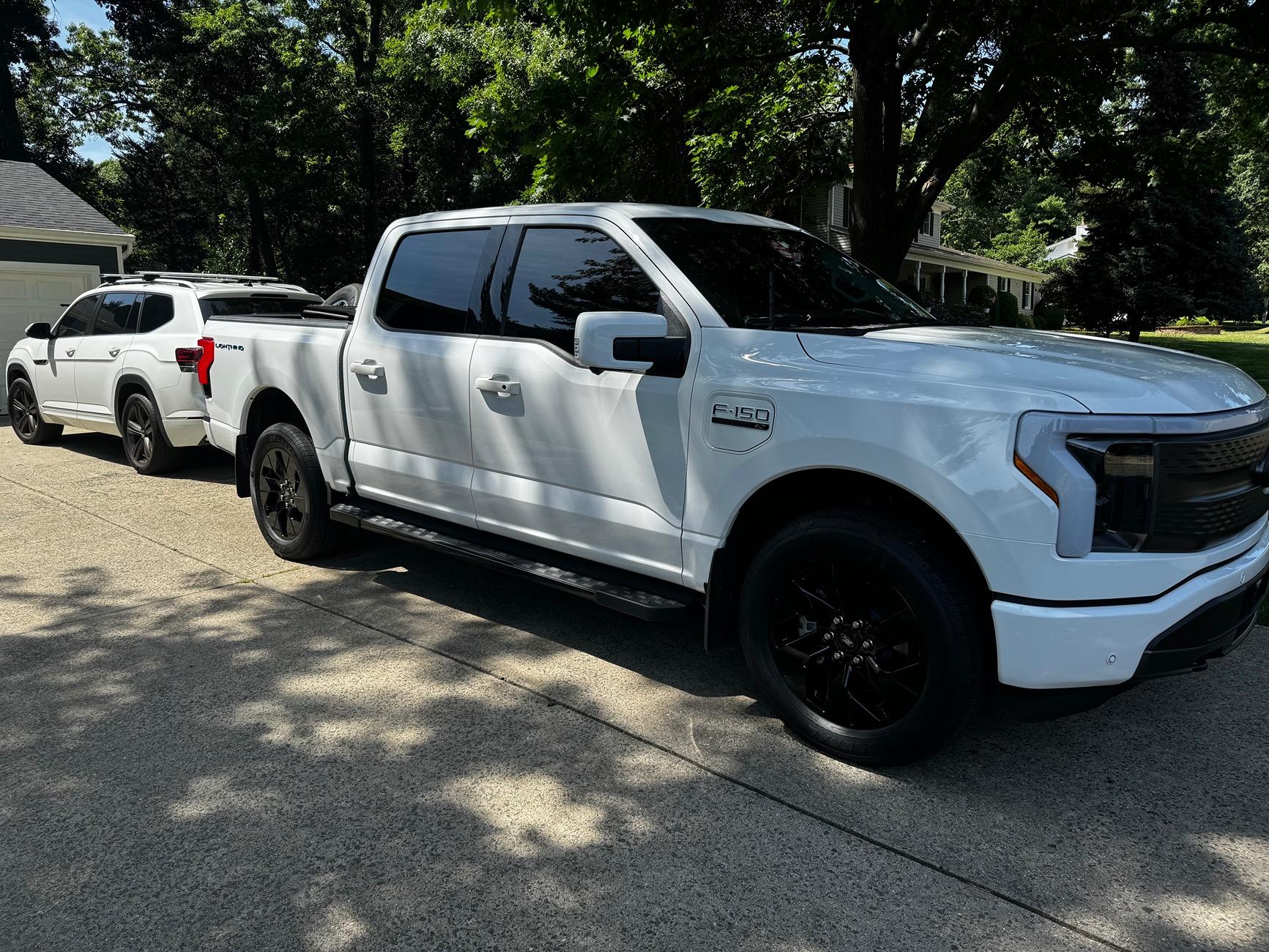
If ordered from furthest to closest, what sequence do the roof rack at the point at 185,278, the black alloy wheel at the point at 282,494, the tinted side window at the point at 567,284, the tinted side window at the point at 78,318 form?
the tinted side window at the point at 78,318, the roof rack at the point at 185,278, the black alloy wheel at the point at 282,494, the tinted side window at the point at 567,284

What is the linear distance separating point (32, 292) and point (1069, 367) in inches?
737

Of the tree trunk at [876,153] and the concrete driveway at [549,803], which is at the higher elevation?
the tree trunk at [876,153]

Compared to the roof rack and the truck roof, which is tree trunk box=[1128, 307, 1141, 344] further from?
the truck roof

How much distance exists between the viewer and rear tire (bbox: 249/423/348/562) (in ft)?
18.4

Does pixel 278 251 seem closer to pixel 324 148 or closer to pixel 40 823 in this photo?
pixel 324 148

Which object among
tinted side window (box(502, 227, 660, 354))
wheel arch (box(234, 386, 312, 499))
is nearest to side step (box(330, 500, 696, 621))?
wheel arch (box(234, 386, 312, 499))

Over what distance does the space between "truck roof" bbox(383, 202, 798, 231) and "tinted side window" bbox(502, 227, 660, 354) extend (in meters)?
0.09

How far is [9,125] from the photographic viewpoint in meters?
30.7

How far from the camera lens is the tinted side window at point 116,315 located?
30.8ft

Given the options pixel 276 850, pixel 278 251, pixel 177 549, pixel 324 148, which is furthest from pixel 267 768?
pixel 278 251

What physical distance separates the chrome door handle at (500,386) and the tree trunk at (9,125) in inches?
1317

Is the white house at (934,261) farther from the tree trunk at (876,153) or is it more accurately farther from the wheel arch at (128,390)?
the wheel arch at (128,390)

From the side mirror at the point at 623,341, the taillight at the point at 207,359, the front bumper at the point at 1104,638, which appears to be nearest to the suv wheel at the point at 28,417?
the taillight at the point at 207,359

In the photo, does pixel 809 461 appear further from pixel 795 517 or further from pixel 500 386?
pixel 500 386
